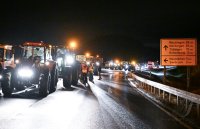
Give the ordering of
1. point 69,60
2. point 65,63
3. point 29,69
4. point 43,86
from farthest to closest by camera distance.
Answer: point 69,60, point 65,63, point 29,69, point 43,86

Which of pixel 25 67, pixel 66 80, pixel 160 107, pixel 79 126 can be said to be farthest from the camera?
pixel 66 80

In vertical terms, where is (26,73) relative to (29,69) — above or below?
below

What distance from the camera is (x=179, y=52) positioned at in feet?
65.4

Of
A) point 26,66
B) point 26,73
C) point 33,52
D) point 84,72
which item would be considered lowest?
point 84,72

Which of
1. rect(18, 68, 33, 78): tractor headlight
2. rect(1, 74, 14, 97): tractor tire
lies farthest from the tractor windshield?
rect(1, 74, 14, 97): tractor tire

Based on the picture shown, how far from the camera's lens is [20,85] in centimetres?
2023

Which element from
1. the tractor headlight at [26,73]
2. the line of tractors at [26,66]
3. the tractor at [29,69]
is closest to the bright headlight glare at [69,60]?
the line of tractors at [26,66]

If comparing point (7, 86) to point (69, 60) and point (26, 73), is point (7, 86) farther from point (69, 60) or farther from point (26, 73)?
point (69, 60)

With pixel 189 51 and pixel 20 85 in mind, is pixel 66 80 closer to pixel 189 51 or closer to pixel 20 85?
pixel 20 85

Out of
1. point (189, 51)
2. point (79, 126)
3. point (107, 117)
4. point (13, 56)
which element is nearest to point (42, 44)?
point (13, 56)

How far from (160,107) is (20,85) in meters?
8.04

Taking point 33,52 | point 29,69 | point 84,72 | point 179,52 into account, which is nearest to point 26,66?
Result: point 29,69

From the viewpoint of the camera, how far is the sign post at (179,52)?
64.6 ft

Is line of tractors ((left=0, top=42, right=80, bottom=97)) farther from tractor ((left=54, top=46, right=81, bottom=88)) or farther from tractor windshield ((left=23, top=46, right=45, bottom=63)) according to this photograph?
tractor ((left=54, top=46, right=81, bottom=88))
